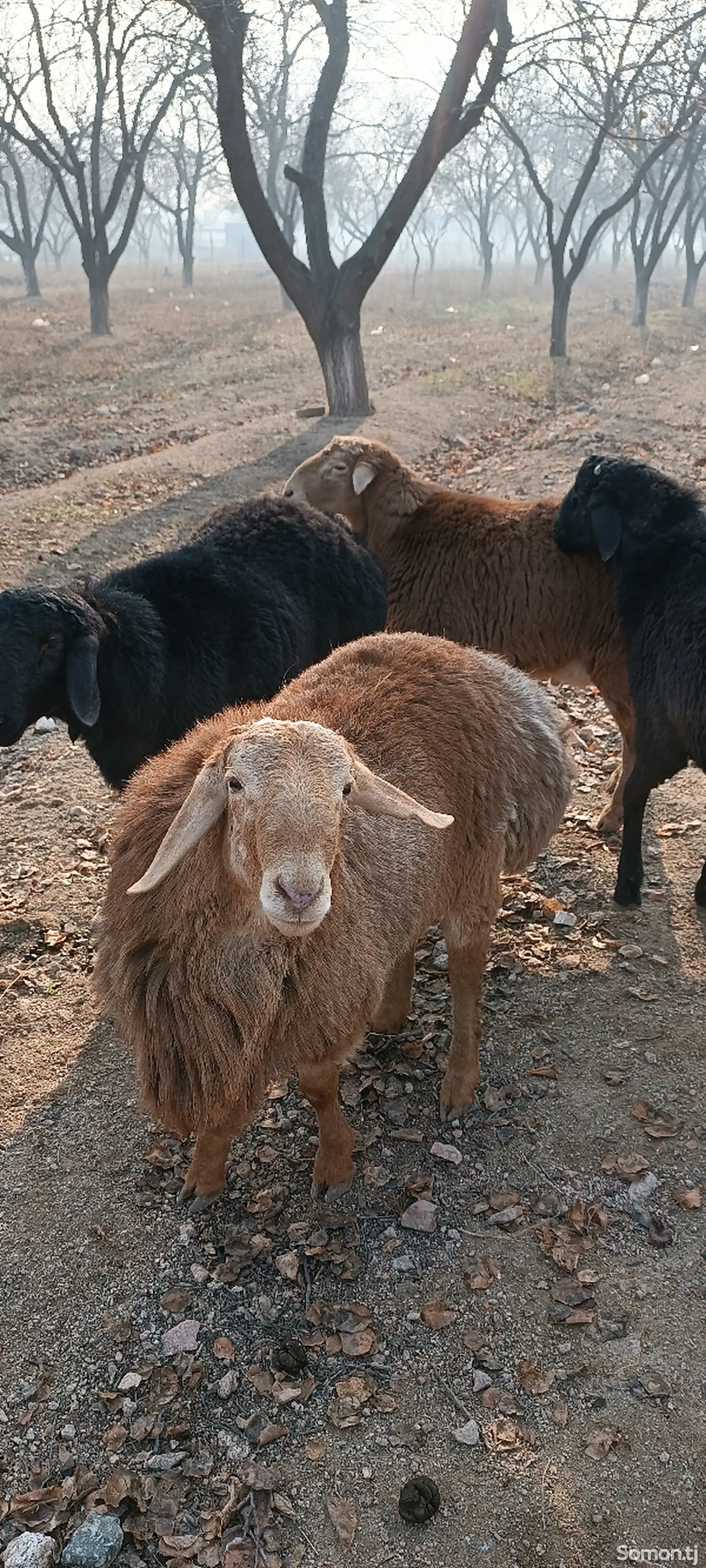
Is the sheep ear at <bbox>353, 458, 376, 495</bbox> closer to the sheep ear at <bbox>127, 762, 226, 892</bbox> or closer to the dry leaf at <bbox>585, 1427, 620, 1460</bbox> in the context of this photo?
the sheep ear at <bbox>127, 762, 226, 892</bbox>

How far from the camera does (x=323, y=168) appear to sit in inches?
609

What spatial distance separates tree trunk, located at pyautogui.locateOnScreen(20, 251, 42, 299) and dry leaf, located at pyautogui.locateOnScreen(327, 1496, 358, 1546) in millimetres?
41314

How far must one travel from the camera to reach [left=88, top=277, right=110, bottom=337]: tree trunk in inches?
1042

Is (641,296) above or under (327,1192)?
above

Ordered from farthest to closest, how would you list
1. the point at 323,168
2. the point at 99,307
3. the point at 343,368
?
the point at 99,307, the point at 343,368, the point at 323,168

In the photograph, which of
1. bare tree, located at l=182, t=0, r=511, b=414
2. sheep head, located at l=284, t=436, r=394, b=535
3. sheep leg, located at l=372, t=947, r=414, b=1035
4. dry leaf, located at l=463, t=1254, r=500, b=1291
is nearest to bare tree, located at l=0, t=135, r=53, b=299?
bare tree, located at l=182, t=0, r=511, b=414

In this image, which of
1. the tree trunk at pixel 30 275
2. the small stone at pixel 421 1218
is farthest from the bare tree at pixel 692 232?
the small stone at pixel 421 1218

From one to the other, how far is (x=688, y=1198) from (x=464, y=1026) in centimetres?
97

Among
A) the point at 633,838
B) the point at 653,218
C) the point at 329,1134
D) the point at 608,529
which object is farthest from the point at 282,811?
the point at 653,218

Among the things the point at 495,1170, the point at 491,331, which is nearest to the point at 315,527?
the point at 495,1170

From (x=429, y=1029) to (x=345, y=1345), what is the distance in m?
1.43

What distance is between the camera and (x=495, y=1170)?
3.51 m

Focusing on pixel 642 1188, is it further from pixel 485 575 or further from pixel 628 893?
pixel 485 575

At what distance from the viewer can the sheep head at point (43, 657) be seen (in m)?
4.10
